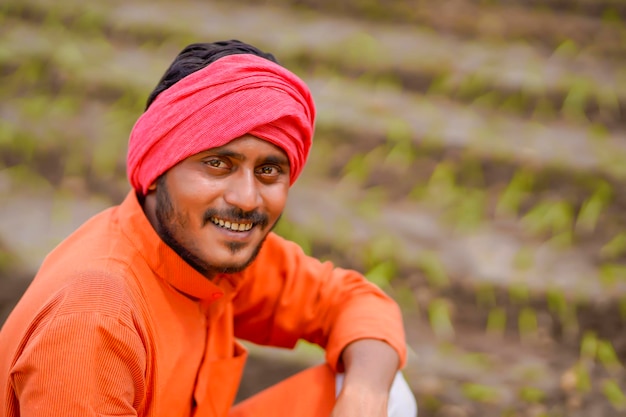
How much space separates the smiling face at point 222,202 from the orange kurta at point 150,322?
0.06 meters

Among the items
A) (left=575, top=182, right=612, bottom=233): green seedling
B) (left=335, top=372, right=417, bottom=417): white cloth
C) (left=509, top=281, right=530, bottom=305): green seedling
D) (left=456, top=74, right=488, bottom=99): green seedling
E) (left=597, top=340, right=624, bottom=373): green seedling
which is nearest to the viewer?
(left=335, top=372, right=417, bottom=417): white cloth

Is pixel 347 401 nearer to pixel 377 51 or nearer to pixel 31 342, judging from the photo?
pixel 31 342

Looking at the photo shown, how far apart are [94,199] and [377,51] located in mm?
1961

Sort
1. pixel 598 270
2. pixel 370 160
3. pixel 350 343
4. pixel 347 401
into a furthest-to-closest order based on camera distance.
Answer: pixel 370 160, pixel 598 270, pixel 350 343, pixel 347 401

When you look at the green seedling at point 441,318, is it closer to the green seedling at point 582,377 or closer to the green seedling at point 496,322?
the green seedling at point 496,322

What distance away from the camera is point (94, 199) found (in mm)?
3840

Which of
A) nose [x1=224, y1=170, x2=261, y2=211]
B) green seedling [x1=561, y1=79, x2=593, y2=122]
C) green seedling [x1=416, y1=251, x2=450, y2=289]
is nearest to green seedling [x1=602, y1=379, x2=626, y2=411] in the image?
green seedling [x1=416, y1=251, x2=450, y2=289]

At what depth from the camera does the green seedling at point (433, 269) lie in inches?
140

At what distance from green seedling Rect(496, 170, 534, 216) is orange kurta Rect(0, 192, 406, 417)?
1734 millimetres

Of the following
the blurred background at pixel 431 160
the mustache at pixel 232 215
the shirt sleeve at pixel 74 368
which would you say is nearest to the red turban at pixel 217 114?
the mustache at pixel 232 215

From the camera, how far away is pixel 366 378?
2.07 meters

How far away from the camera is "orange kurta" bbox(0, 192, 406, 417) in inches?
61.2

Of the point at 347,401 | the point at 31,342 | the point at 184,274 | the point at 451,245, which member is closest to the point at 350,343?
the point at 347,401

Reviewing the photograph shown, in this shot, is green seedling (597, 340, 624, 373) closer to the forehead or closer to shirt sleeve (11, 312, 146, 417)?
the forehead
